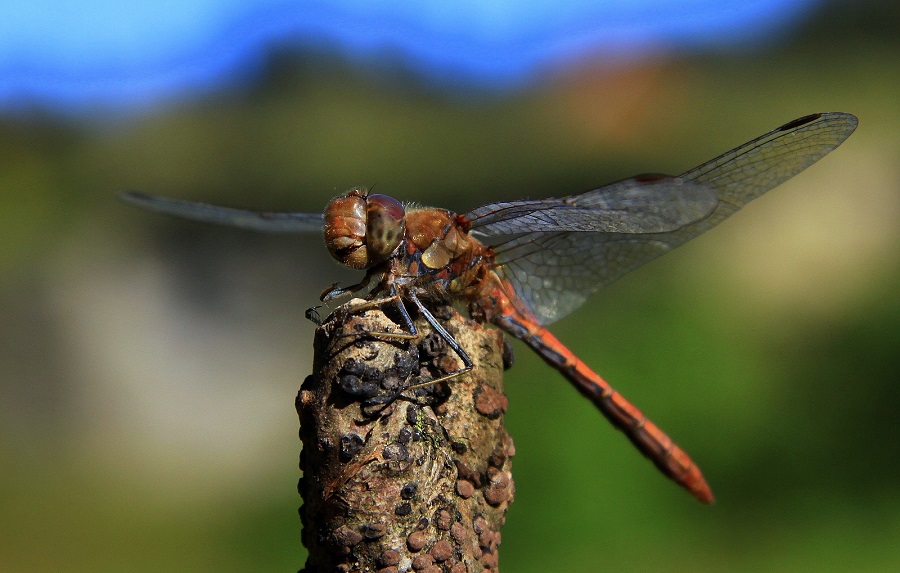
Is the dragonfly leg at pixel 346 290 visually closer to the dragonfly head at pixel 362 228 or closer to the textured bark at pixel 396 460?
the dragonfly head at pixel 362 228

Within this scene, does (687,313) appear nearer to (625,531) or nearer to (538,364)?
(538,364)

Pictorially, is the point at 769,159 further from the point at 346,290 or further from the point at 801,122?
the point at 346,290

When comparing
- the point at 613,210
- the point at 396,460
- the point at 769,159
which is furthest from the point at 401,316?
the point at 769,159

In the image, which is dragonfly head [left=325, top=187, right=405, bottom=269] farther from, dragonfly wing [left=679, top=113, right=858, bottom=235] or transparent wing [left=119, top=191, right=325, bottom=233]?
dragonfly wing [left=679, top=113, right=858, bottom=235]

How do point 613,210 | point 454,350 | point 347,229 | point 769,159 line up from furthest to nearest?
point 769,159
point 613,210
point 347,229
point 454,350

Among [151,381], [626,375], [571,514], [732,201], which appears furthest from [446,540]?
[151,381]

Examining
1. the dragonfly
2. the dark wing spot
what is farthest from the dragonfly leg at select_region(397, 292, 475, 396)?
the dark wing spot
